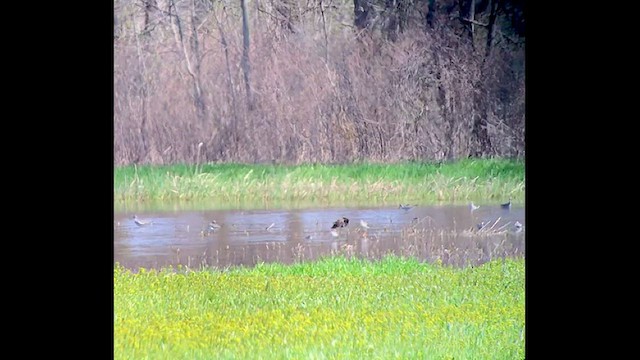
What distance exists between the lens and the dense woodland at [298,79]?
404 cm

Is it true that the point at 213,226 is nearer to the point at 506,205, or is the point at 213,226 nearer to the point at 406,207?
the point at 406,207

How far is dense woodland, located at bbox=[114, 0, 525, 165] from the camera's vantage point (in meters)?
4.04

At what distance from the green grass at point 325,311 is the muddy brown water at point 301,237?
0.16ft

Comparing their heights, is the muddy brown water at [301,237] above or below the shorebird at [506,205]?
below

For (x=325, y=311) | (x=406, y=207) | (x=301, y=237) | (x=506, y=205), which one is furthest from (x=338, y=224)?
(x=506, y=205)

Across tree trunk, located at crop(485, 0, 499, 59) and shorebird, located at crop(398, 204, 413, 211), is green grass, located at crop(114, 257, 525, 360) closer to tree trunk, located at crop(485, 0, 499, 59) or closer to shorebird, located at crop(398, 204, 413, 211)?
shorebird, located at crop(398, 204, 413, 211)

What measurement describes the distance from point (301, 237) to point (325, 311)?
424mm

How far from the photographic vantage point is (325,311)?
374cm

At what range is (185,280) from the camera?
390cm

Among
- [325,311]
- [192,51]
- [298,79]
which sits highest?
[192,51]

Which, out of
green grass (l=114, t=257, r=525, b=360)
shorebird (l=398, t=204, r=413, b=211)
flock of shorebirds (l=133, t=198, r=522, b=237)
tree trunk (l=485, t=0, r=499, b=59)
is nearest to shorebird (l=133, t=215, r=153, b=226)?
flock of shorebirds (l=133, t=198, r=522, b=237)

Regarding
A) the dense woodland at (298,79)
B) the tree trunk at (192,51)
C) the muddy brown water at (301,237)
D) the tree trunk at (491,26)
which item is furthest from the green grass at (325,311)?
the tree trunk at (491,26)

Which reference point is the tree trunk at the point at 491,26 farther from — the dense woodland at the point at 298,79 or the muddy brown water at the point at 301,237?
the muddy brown water at the point at 301,237
